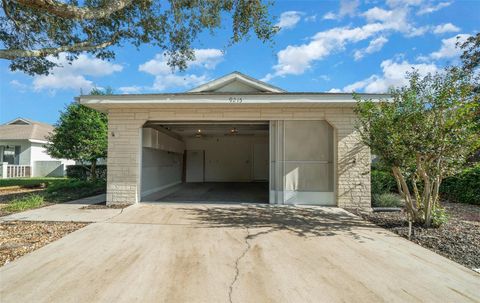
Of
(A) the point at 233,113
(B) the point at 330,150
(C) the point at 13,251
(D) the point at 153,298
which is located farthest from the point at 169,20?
(D) the point at 153,298

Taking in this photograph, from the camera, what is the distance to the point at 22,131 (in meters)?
22.5

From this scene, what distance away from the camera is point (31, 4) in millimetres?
4930

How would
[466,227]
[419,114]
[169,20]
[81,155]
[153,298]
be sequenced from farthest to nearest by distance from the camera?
[81,155] < [169,20] < [466,227] < [419,114] < [153,298]

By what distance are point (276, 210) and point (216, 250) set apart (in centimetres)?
364

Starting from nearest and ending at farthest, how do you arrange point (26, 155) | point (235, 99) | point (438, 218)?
point (438, 218), point (235, 99), point (26, 155)

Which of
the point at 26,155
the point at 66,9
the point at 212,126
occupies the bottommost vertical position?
the point at 26,155

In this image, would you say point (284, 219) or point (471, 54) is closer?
point (284, 219)

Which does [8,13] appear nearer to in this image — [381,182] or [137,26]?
[137,26]

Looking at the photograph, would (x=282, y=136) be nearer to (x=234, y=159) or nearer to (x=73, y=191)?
(x=73, y=191)

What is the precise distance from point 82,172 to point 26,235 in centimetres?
1282

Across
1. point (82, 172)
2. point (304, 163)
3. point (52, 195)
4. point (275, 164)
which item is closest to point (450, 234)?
point (304, 163)

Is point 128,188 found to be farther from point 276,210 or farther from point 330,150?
point 330,150

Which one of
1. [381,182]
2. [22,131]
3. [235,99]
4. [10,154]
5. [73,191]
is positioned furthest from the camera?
[22,131]

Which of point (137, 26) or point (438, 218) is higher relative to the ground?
point (137, 26)
